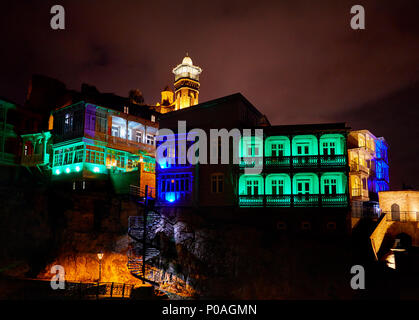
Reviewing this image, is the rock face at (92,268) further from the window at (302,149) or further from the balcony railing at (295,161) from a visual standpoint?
the window at (302,149)

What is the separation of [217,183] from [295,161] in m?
Result: 7.44

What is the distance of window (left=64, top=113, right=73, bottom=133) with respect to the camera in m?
41.8

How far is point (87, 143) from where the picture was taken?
129 ft

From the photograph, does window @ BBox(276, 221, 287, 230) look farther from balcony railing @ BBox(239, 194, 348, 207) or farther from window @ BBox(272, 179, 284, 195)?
window @ BBox(272, 179, 284, 195)

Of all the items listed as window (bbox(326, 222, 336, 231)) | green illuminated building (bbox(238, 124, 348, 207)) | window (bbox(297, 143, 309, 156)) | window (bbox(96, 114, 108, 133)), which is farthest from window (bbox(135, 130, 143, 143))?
window (bbox(326, 222, 336, 231))

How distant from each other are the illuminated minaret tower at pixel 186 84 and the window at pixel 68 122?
76.6 feet

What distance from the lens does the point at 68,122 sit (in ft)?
138

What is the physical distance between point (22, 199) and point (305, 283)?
2732 cm

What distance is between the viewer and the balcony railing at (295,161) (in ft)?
92.6

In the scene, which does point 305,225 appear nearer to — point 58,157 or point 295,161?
point 295,161

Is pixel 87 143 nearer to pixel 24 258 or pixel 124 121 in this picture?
pixel 124 121

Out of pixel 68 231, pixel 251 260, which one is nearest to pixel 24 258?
pixel 68 231

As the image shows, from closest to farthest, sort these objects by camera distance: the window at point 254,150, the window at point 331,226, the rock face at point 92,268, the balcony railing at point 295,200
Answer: the window at point 331,226 < the balcony railing at point 295,200 < the rock face at point 92,268 < the window at point 254,150

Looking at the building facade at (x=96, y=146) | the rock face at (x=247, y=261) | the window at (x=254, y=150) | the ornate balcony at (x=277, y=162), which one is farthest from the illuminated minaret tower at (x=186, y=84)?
the rock face at (x=247, y=261)
